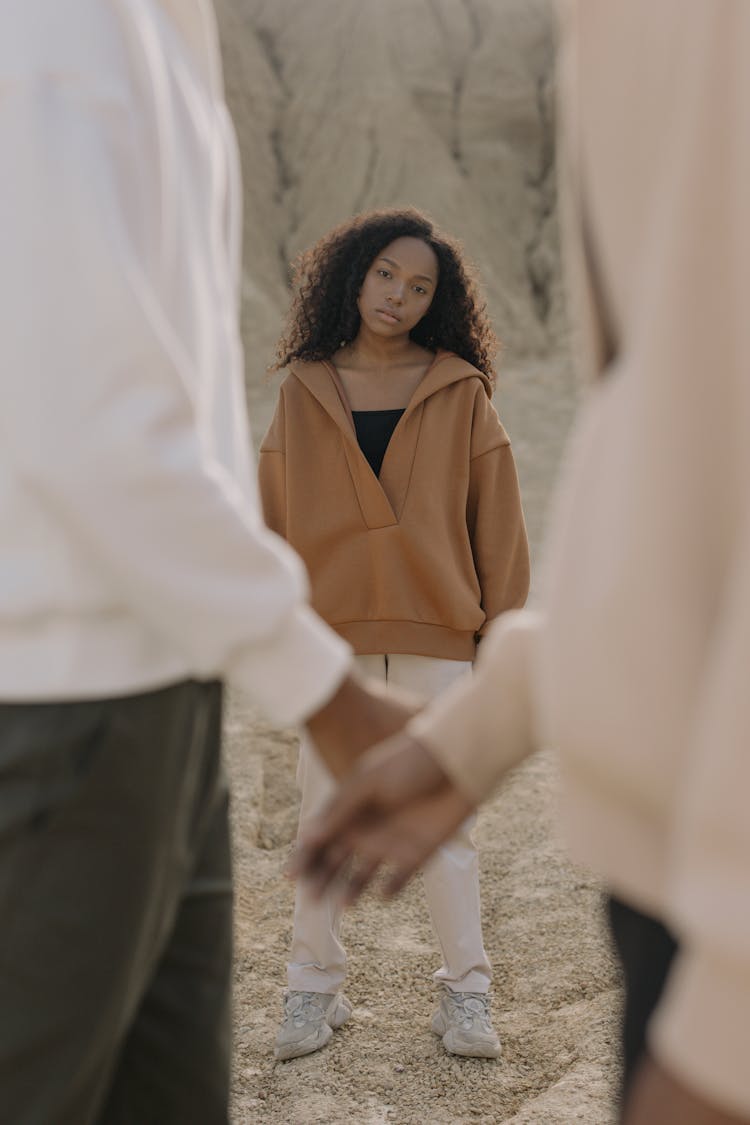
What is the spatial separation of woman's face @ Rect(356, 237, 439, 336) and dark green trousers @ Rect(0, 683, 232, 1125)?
1768 millimetres

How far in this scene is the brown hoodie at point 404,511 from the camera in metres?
2.69

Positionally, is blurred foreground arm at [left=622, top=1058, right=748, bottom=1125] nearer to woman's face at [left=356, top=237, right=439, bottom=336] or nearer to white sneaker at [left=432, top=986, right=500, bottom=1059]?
white sneaker at [left=432, top=986, right=500, bottom=1059]

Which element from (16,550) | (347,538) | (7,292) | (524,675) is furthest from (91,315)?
(347,538)

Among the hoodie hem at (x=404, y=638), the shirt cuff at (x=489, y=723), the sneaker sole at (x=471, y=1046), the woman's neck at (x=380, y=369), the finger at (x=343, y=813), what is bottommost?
the sneaker sole at (x=471, y=1046)

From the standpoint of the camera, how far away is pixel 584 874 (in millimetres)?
3414

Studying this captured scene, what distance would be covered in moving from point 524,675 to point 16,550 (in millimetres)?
420

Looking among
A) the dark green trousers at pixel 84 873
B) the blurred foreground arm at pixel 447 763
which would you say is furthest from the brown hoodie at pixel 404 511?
the blurred foreground arm at pixel 447 763

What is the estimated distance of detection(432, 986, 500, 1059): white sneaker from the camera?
255 centimetres

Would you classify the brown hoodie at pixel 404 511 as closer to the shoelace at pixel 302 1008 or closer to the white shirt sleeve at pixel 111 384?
the shoelace at pixel 302 1008

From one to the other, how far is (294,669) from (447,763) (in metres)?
0.22

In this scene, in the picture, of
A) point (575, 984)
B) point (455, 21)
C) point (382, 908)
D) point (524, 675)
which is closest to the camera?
point (524, 675)

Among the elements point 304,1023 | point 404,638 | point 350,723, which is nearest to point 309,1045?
point 304,1023

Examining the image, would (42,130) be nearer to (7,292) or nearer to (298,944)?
(7,292)

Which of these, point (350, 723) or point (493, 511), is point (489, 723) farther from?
point (493, 511)
